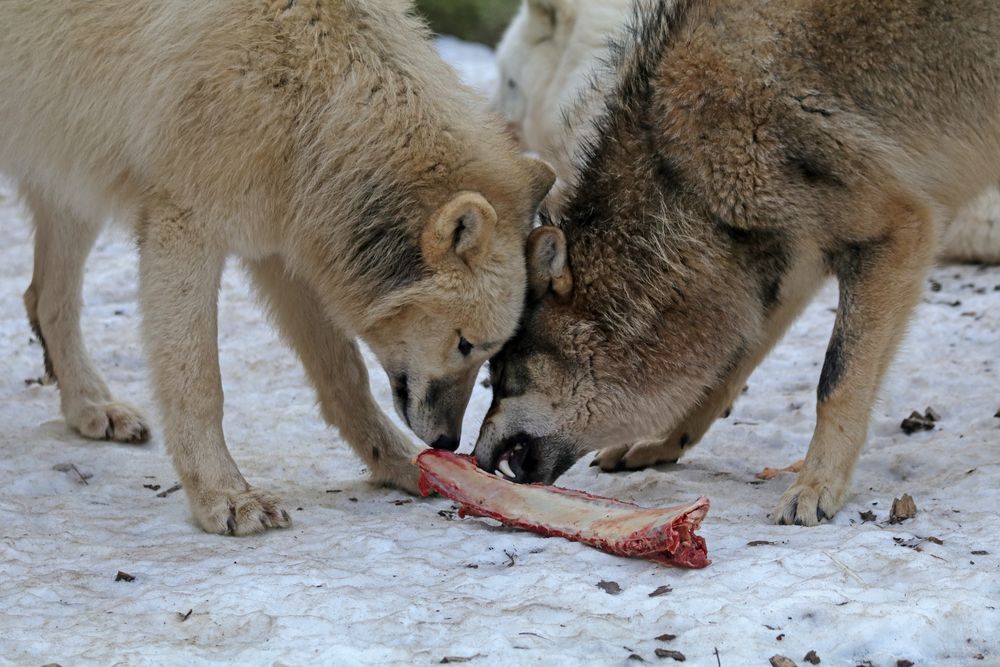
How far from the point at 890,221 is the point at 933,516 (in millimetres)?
1107

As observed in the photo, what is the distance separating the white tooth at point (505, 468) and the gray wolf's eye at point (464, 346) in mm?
565

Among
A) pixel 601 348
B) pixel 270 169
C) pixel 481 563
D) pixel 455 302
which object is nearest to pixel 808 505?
pixel 601 348

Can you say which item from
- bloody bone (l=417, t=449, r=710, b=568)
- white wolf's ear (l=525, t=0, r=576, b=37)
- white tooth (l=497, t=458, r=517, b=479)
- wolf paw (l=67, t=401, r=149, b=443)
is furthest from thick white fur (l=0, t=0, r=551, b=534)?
white wolf's ear (l=525, t=0, r=576, b=37)

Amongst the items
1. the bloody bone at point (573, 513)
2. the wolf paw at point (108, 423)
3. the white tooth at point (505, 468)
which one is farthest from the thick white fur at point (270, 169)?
the wolf paw at point (108, 423)

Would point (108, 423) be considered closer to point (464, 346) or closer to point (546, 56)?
point (464, 346)

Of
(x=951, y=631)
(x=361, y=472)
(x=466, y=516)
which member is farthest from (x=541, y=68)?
(x=951, y=631)

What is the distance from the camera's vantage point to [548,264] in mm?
4711

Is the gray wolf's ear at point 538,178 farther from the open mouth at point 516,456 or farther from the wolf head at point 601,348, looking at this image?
the open mouth at point 516,456

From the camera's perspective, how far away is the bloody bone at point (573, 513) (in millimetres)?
3861

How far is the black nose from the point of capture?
4770 mm

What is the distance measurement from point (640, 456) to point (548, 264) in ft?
3.93

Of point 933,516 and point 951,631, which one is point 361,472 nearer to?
point 933,516

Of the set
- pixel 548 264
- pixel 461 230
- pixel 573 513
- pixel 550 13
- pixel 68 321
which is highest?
pixel 550 13

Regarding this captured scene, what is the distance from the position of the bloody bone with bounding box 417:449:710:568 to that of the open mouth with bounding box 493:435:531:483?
0.20 m
